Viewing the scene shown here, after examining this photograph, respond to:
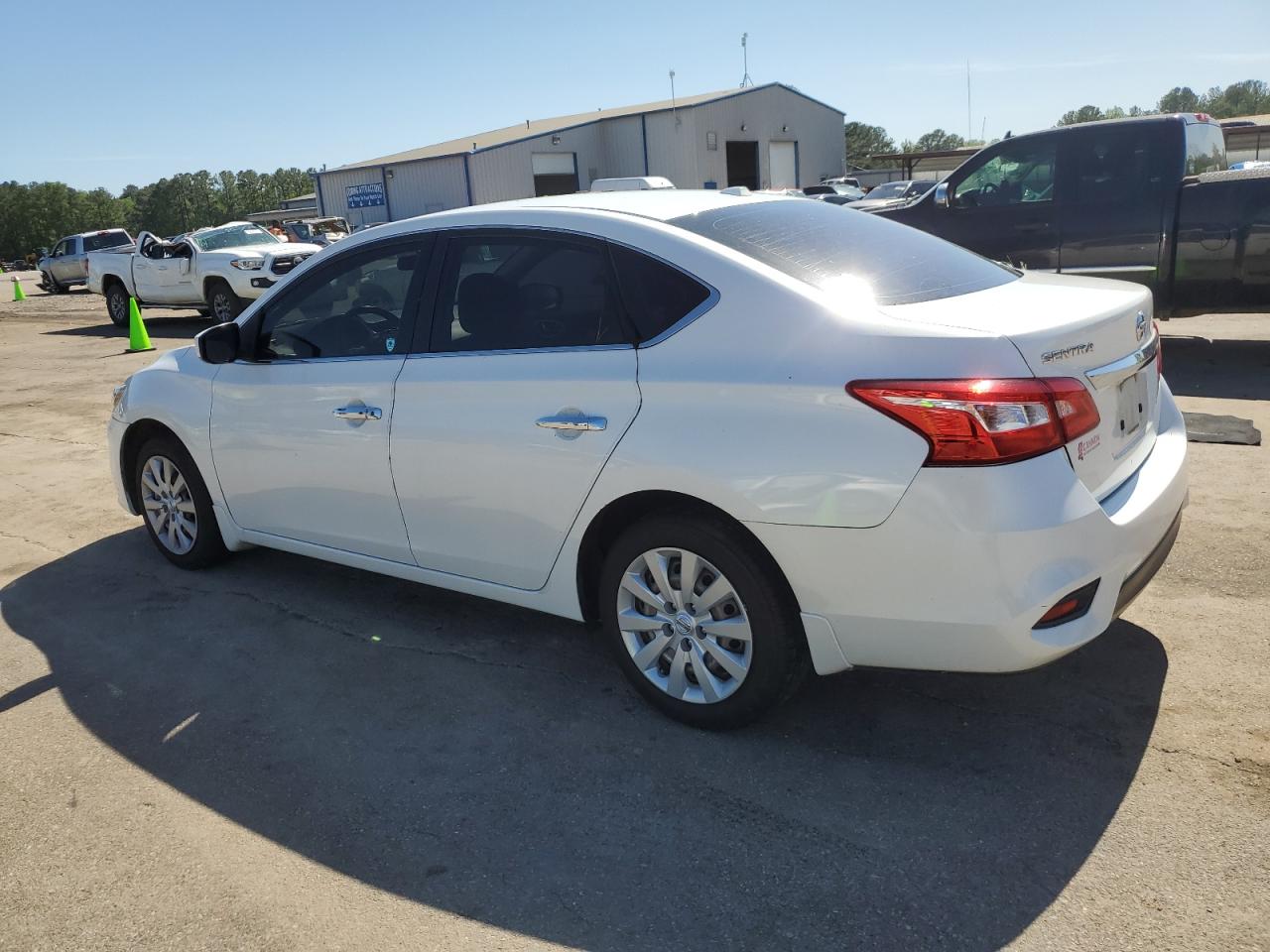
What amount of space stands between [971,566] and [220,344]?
3462 millimetres

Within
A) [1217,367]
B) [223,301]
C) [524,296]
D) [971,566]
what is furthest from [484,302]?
[223,301]

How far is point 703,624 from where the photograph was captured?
326cm

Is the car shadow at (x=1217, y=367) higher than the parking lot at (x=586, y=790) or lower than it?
higher

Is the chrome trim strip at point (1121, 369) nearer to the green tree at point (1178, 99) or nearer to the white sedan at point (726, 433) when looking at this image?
the white sedan at point (726, 433)

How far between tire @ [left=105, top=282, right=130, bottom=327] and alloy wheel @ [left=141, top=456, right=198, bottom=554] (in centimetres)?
1602

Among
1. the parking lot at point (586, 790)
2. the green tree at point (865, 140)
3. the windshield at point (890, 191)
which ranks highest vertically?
the green tree at point (865, 140)

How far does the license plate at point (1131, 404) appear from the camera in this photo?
10.3 feet

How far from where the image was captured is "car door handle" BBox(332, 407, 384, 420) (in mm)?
4004

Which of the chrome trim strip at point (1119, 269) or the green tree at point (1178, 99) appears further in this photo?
the green tree at point (1178, 99)

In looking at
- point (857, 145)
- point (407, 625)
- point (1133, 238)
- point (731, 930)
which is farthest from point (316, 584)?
point (857, 145)

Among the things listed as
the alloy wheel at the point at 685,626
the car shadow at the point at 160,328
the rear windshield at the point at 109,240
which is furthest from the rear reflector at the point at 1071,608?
the rear windshield at the point at 109,240

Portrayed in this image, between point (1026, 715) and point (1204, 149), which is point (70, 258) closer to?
point (1204, 149)

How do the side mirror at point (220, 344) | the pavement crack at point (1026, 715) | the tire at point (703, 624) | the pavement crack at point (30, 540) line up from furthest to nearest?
1. the pavement crack at point (30, 540)
2. the side mirror at point (220, 344)
3. the pavement crack at point (1026, 715)
4. the tire at point (703, 624)

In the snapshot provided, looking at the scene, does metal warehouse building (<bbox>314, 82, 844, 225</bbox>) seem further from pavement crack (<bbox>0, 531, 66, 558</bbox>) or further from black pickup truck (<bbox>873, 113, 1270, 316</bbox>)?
pavement crack (<bbox>0, 531, 66, 558</bbox>)
